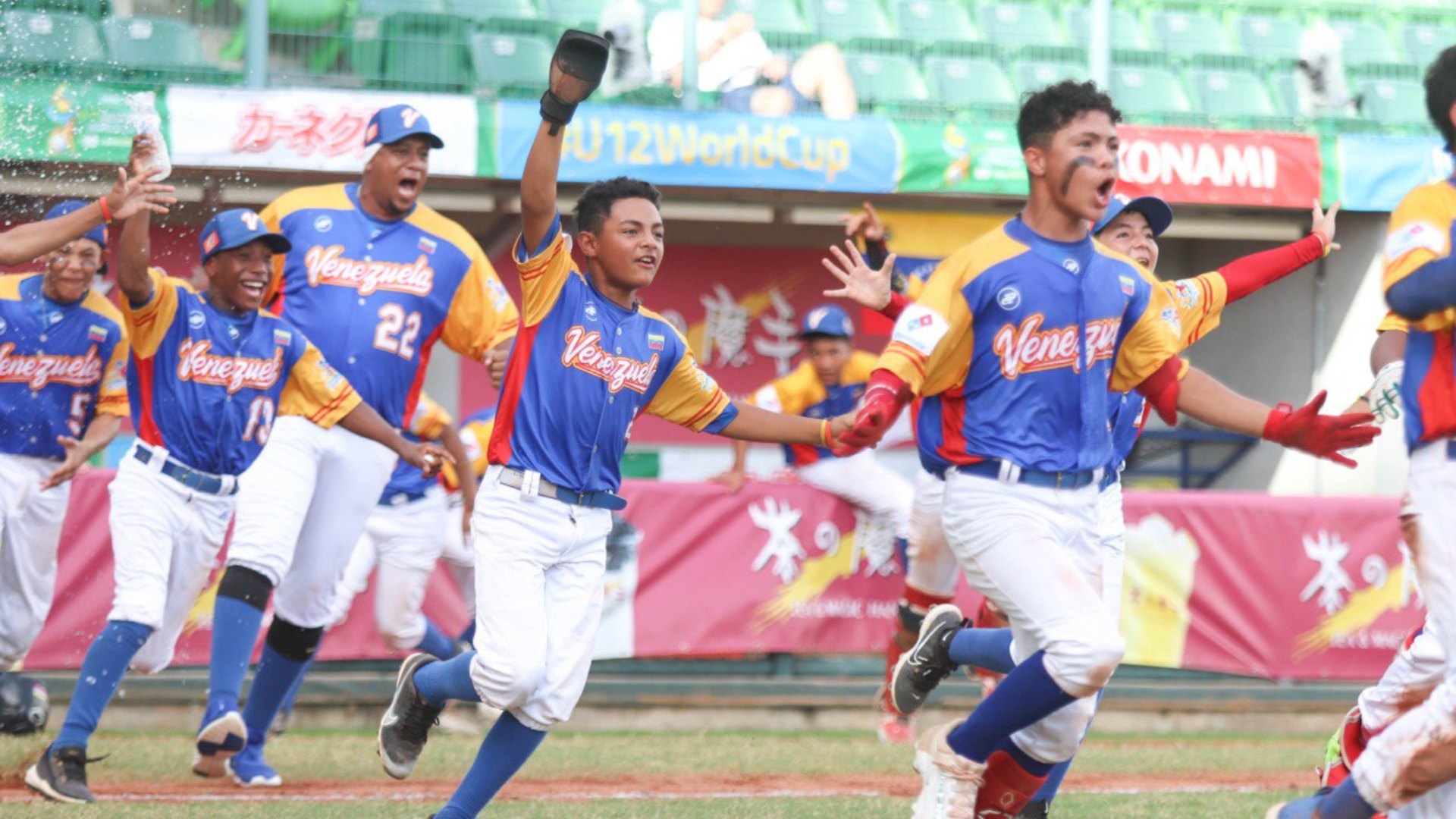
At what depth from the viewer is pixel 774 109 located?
12312 millimetres

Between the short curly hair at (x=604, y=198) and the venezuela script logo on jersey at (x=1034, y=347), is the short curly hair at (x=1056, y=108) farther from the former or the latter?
the short curly hair at (x=604, y=198)

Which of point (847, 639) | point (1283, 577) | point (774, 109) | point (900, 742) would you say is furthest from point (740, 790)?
point (774, 109)

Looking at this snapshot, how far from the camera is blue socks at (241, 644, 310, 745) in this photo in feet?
22.0

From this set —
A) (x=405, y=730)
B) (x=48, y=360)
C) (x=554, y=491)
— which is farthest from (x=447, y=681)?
(x=48, y=360)

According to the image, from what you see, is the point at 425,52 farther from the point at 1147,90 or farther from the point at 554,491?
the point at 554,491

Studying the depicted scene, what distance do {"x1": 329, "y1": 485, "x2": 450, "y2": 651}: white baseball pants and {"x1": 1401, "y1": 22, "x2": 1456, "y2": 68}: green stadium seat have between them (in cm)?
1036

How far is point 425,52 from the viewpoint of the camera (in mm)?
11938

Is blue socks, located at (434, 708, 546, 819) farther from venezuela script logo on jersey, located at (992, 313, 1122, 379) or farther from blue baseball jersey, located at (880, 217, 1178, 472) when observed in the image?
venezuela script logo on jersey, located at (992, 313, 1122, 379)

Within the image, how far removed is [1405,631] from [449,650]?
214 inches

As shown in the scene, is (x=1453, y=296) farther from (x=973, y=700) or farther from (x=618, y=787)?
(x=973, y=700)

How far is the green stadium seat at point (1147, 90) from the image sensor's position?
44.6 feet

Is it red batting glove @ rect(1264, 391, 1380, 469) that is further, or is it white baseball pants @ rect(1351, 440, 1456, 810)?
red batting glove @ rect(1264, 391, 1380, 469)

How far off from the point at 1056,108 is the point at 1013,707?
173 cm

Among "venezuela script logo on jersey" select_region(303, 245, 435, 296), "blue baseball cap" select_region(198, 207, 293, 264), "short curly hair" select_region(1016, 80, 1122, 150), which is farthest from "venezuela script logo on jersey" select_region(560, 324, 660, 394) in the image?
"blue baseball cap" select_region(198, 207, 293, 264)
